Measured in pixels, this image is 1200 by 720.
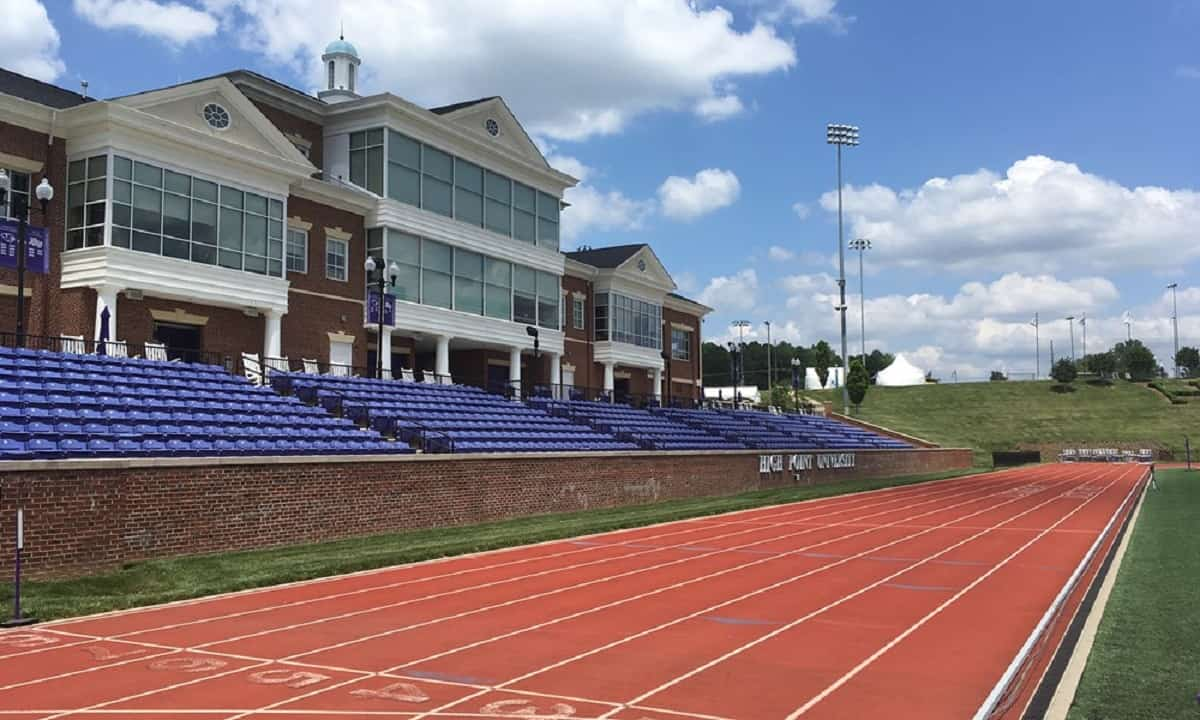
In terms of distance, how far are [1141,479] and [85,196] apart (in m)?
46.5

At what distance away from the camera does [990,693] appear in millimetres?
8242

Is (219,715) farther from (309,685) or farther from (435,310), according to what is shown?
(435,310)

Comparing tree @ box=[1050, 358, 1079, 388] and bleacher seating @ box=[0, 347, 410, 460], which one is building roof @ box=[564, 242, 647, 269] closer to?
bleacher seating @ box=[0, 347, 410, 460]

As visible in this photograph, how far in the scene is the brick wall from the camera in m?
14.0

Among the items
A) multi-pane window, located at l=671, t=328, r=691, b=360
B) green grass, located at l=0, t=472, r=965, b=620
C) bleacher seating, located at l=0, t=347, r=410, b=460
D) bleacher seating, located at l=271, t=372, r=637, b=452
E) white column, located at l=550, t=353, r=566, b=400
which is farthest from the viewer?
multi-pane window, located at l=671, t=328, r=691, b=360

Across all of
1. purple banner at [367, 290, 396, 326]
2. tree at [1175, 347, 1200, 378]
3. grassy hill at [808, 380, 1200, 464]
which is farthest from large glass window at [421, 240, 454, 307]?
tree at [1175, 347, 1200, 378]

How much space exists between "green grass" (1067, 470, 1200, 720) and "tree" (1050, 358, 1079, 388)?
91202 mm

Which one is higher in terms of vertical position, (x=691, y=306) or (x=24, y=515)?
(x=691, y=306)

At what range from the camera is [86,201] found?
80.3 ft

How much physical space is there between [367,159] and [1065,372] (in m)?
89.9

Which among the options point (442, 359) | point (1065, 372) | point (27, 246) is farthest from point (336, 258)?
point (1065, 372)

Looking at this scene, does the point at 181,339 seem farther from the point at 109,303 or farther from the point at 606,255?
the point at 606,255

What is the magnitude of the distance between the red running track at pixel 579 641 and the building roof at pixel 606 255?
3179cm

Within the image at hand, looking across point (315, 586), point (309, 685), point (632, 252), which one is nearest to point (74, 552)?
point (315, 586)
